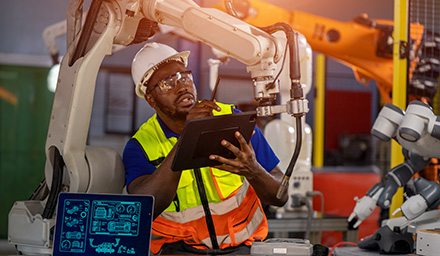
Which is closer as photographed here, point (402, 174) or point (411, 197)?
point (411, 197)

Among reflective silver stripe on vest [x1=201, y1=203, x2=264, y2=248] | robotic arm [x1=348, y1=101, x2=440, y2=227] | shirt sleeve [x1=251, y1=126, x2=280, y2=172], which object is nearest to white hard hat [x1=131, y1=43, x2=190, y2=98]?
shirt sleeve [x1=251, y1=126, x2=280, y2=172]

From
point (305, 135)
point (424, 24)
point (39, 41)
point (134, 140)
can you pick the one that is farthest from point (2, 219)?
point (424, 24)

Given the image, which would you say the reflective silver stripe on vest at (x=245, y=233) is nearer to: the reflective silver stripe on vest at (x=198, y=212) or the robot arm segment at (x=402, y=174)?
the reflective silver stripe on vest at (x=198, y=212)

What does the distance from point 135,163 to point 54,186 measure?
1.38 ft

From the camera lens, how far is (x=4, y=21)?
8.06 metres

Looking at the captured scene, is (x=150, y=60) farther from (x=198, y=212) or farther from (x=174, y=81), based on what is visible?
(x=198, y=212)

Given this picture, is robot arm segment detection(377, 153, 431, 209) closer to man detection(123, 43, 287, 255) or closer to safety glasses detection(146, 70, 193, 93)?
man detection(123, 43, 287, 255)

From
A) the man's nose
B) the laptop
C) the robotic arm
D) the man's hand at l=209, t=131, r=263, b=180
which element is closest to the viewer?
the laptop

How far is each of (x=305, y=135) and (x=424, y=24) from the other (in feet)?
3.75

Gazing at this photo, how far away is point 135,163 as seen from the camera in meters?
2.64

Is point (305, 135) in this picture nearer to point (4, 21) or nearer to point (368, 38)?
point (368, 38)

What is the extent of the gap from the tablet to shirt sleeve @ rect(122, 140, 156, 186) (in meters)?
0.56

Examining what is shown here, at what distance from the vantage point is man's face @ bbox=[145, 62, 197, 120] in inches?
101

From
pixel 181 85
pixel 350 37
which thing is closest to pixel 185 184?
pixel 181 85
